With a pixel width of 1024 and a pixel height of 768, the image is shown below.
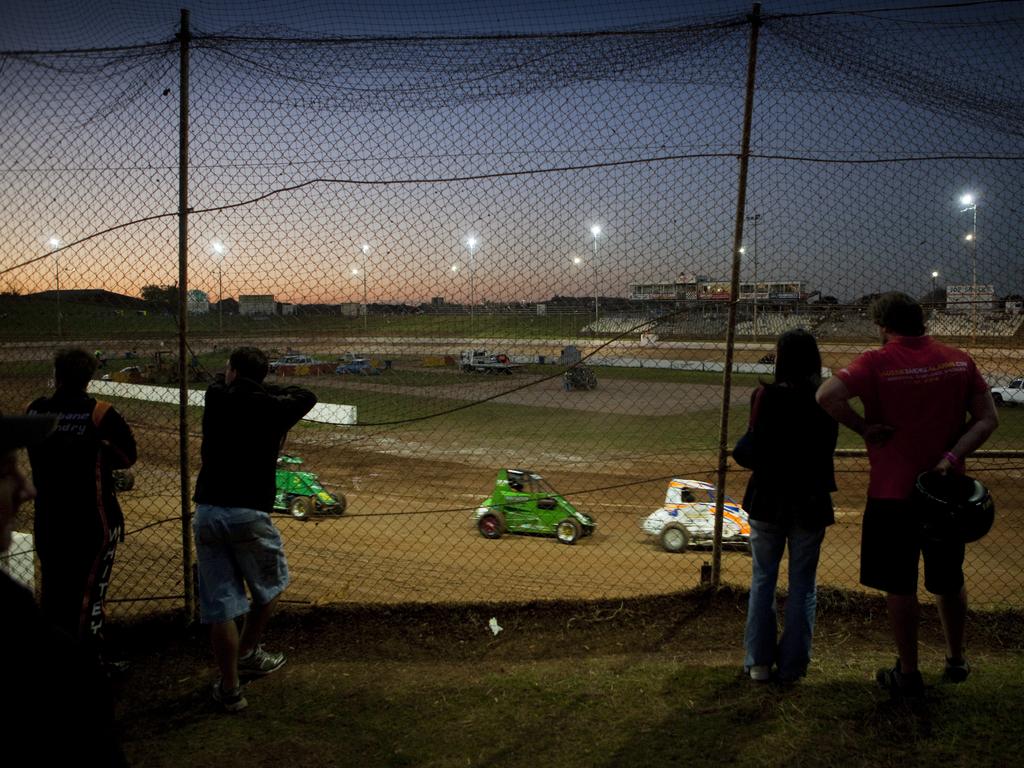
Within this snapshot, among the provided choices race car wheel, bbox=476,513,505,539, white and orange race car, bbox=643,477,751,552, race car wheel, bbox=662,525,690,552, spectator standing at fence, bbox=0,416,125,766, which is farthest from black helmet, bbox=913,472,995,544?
race car wheel, bbox=476,513,505,539

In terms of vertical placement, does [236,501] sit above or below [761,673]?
above

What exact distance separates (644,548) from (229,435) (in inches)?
304

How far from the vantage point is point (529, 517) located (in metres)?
10.4

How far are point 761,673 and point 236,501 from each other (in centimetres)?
268

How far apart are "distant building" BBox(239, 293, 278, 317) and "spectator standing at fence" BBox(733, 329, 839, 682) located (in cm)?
314

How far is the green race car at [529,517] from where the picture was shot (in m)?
10.2

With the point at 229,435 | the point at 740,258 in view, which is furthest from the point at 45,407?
the point at 740,258

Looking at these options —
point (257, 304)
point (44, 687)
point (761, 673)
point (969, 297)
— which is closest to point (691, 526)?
point (969, 297)

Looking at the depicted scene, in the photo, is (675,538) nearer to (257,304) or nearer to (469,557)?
(469,557)

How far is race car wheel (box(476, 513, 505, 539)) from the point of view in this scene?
10.4 meters

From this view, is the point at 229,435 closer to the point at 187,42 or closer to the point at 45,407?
the point at 45,407

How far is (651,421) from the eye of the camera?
2230 centimetres

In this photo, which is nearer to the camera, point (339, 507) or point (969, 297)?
point (969, 297)

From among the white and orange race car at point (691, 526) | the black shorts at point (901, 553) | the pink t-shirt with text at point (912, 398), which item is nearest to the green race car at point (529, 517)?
the white and orange race car at point (691, 526)
